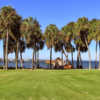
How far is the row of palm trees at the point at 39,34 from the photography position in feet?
137

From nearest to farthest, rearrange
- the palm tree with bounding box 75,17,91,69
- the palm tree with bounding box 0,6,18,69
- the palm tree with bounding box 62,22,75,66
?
the palm tree with bounding box 0,6,18,69, the palm tree with bounding box 75,17,91,69, the palm tree with bounding box 62,22,75,66

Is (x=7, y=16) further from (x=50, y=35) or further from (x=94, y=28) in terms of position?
(x=94, y=28)

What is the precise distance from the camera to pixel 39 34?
155 feet

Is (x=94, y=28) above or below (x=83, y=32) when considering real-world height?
above

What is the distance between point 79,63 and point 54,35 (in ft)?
42.5

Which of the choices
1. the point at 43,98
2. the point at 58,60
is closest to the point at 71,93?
the point at 43,98

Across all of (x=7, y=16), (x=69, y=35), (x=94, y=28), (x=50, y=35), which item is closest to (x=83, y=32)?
(x=94, y=28)

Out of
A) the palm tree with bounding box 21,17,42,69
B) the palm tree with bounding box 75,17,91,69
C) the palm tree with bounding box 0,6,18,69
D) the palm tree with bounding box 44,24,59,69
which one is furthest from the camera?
the palm tree with bounding box 44,24,59,69

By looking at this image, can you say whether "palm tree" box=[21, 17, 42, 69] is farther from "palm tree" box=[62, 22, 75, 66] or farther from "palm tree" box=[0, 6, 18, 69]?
"palm tree" box=[62, 22, 75, 66]

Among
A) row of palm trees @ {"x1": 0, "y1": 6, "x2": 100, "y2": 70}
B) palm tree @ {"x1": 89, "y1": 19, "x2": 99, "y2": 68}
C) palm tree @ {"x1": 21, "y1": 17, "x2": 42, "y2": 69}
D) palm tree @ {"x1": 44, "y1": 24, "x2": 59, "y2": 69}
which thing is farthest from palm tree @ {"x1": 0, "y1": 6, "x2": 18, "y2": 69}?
palm tree @ {"x1": 89, "y1": 19, "x2": 99, "y2": 68}

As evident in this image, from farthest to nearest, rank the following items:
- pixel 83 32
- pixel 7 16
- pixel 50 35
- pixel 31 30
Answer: pixel 50 35 < pixel 83 32 < pixel 31 30 < pixel 7 16

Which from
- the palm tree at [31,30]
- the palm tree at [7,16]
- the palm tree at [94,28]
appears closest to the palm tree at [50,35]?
the palm tree at [31,30]

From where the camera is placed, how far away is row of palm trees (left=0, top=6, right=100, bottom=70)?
41.7 meters

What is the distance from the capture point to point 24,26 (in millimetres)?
44969
